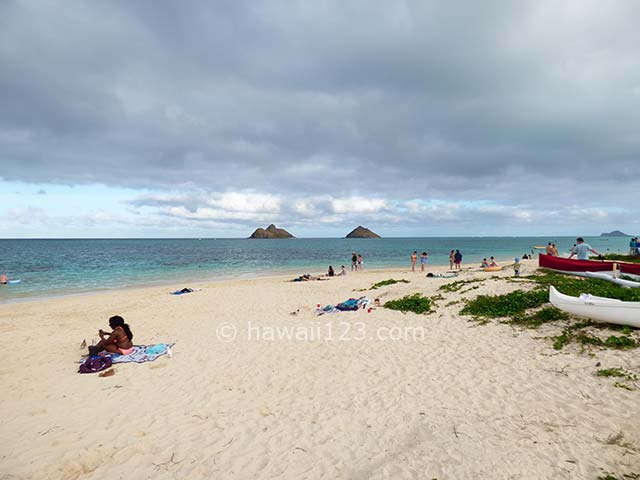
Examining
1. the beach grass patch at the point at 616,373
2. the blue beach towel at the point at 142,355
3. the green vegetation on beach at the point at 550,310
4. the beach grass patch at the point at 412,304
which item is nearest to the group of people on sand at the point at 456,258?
the green vegetation on beach at the point at 550,310

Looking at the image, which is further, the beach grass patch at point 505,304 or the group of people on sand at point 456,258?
the group of people on sand at point 456,258

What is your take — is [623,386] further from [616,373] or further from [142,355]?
[142,355]

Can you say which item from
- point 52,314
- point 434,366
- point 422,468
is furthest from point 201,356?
point 52,314

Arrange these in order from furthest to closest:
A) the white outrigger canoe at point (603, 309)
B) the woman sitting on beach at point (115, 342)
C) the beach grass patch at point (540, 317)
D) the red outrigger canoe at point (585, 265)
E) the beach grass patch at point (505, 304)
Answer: the red outrigger canoe at point (585, 265), the beach grass patch at point (505, 304), the beach grass patch at point (540, 317), the woman sitting on beach at point (115, 342), the white outrigger canoe at point (603, 309)

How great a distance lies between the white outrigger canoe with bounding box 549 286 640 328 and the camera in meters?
9.06

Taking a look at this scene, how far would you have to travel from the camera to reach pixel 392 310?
1484 centimetres

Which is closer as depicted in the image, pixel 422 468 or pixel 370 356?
pixel 422 468

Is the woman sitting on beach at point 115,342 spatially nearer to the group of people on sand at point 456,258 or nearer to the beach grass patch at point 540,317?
the beach grass patch at point 540,317

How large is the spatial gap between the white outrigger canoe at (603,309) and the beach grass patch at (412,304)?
189 inches

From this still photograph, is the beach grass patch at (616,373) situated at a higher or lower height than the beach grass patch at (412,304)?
lower

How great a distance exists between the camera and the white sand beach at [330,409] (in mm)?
5051

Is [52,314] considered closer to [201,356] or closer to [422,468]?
[201,356]

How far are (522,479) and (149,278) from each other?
3783 centimetres

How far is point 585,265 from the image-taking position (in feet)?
57.8
